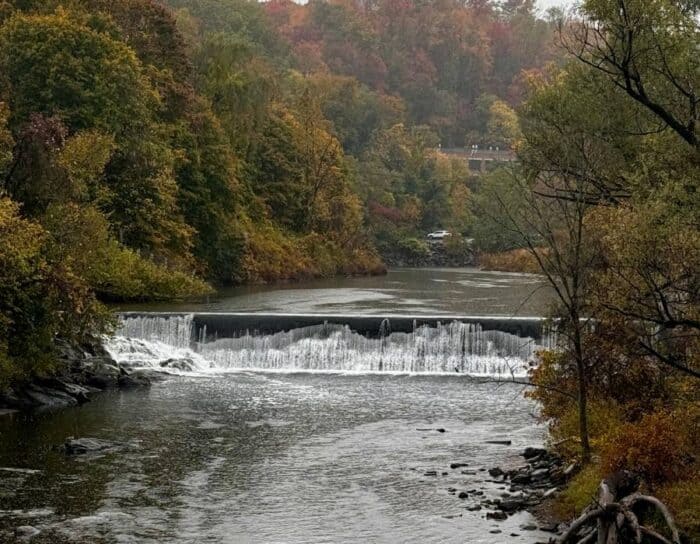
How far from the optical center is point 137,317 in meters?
36.4

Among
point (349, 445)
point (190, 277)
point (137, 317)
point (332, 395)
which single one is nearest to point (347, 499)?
point (349, 445)

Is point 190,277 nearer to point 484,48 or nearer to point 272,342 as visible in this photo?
point 272,342

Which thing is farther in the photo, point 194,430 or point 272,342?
point 272,342

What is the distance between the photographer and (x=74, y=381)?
29062 millimetres

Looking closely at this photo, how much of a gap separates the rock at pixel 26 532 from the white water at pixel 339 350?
17.6 meters

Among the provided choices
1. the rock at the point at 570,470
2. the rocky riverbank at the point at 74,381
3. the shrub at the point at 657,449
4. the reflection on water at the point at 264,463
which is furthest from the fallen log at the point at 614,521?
the rocky riverbank at the point at 74,381

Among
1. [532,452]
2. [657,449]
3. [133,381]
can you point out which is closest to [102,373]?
[133,381]

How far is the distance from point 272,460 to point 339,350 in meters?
14.0

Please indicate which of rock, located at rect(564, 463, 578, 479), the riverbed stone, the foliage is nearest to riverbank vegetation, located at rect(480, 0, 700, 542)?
rock, located at rect(564, 463, 578, 479)

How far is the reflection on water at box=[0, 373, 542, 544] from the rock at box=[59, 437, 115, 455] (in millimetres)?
354

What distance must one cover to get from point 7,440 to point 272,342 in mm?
13983

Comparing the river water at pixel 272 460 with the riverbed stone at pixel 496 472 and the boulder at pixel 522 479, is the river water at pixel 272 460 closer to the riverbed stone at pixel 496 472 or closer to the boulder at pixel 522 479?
the riverbed stone at pixel 496 472

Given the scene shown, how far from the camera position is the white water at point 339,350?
34.3 metres

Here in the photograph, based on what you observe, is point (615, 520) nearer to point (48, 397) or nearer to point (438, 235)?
point (48, 397)
